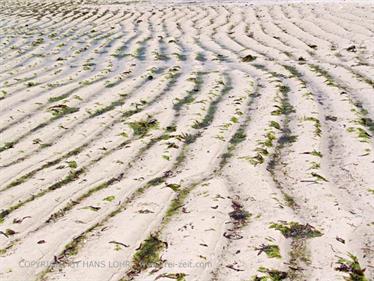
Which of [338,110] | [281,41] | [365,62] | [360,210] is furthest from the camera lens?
[281,41]

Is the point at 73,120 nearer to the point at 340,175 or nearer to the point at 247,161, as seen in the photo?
the point at 247,161

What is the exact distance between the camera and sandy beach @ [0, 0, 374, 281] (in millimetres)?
3279

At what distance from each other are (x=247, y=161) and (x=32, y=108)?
338cm

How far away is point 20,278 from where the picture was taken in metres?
3.15

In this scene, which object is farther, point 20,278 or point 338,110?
point 338,110

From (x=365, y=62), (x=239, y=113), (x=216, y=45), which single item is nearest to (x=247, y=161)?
(x=239, y=113)

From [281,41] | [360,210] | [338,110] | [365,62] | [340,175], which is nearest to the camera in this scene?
[360,210]

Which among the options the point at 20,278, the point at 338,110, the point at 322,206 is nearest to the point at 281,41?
the point at 338,110

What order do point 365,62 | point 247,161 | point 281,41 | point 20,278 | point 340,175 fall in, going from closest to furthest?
point 20,278 < point 340,175 < point 247,161 < point 365,62 < point 281,41

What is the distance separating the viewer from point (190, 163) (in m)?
4.85

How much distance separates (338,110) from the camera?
20.4ft

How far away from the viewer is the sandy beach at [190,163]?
3279 mm

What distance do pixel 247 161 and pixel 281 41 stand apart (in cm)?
686

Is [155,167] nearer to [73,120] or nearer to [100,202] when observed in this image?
[100,202]
